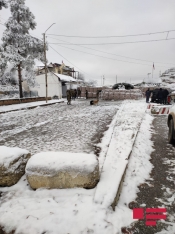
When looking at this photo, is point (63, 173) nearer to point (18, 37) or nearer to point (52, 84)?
point (18, 37)

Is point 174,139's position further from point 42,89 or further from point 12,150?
point 42,89

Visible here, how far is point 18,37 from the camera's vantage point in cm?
1948

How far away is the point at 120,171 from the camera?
312 centimetres

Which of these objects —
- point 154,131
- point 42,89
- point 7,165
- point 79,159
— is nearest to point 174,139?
point 154,131

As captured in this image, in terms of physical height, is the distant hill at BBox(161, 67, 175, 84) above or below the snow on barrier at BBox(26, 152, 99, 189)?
above

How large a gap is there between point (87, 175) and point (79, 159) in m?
0.31

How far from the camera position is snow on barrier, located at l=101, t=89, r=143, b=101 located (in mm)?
26197

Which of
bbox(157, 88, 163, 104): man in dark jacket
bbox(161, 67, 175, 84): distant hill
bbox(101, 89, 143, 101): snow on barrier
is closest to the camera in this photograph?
bbox(157, 88, 163, 104): man in dark jacket
